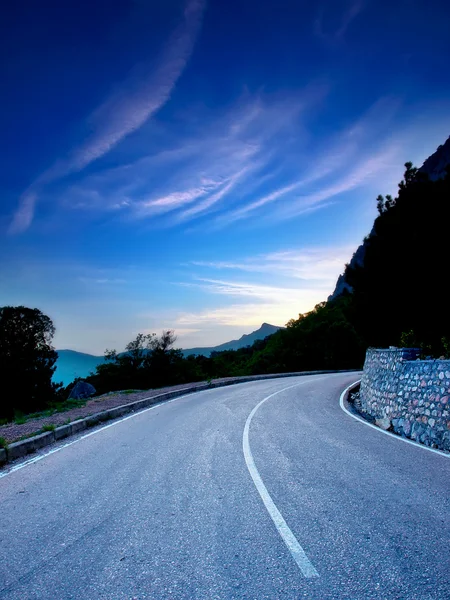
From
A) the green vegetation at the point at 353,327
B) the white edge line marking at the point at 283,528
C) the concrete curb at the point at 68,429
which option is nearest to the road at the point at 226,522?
the white edge line marking at the point at 283,528

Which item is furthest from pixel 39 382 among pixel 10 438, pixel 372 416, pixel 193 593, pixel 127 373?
pixel 193 593

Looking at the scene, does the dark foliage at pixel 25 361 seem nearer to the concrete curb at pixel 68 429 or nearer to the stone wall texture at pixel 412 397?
the concrete curb at pixel 68 429

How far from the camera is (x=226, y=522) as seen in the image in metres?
3.99

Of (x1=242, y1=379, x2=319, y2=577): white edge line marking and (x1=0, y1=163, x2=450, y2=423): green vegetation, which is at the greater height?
(x1=0, y1=163, x2=450, y2=423): green vegetation

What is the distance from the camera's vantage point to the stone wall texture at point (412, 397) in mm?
7977

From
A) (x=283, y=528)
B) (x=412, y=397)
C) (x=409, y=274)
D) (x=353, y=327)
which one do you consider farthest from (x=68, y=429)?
(x=353, y=327)

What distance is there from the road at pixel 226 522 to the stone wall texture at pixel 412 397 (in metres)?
0.94

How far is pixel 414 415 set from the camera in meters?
9.01

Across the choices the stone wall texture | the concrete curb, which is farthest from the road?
the stone wall texture

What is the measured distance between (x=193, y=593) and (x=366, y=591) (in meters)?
1.30

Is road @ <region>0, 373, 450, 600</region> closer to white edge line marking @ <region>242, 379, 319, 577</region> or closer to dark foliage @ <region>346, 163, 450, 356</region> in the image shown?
white edge line marking @ <region>242, 379, 319, 577</region>

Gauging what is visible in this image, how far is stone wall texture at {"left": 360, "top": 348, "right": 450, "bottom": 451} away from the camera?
7.98 m

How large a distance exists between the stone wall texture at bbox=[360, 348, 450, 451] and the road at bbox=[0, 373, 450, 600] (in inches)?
36.9

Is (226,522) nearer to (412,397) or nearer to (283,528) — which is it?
(283,528)
